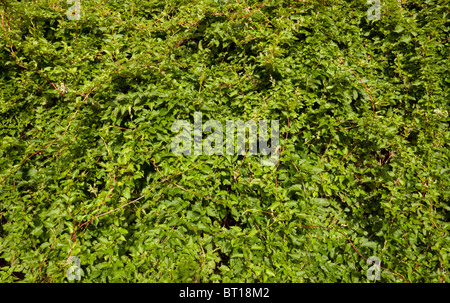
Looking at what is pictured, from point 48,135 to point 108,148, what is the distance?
0.72 metres

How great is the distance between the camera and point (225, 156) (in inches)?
71.5

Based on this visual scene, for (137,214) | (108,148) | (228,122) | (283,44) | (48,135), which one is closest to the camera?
(137,214)

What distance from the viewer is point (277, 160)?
1.84 meters

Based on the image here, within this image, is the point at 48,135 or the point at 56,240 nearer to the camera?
the point at 56,240

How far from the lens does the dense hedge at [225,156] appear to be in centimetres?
166

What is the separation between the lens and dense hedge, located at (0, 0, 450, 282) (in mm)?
1659

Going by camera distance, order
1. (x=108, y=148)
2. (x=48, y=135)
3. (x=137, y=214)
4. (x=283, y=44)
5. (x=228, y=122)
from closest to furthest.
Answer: (x=137, y=214), (x=108, y=148), (x=228, y=122), (x=48, y=135), (x=283, y=44)

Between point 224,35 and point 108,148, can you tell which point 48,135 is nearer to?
point 108,148

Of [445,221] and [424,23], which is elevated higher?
[424,23]

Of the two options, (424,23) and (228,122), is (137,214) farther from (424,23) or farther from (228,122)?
(424,23)

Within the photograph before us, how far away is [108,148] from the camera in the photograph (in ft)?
5.93
